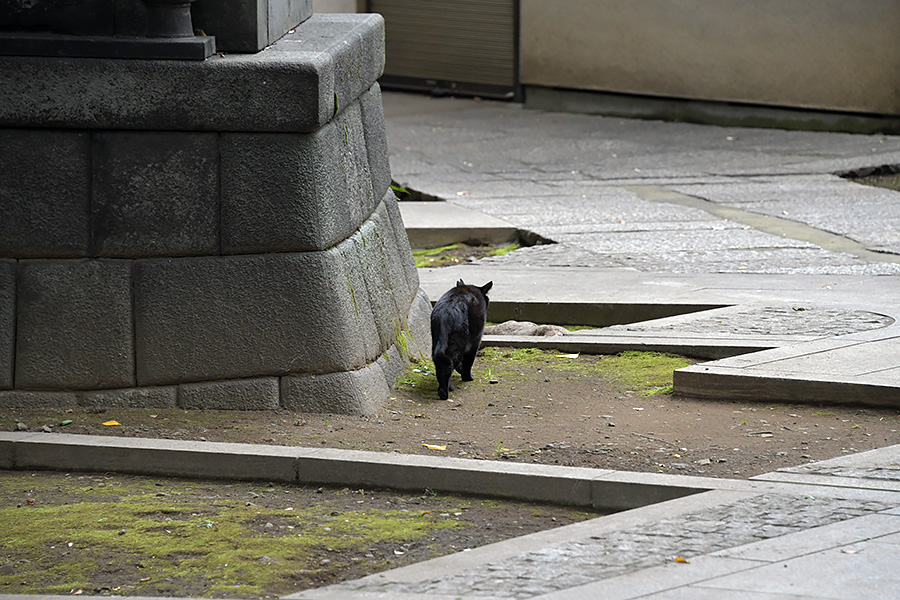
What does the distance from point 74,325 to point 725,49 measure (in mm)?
10828

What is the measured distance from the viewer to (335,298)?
5234 millimetres

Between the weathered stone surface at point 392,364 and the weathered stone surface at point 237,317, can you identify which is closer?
the weathered stone surface at point 237,317

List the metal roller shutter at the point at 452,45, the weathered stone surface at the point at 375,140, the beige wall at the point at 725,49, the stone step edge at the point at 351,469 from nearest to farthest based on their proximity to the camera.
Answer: the stone step edge at the point at 351,469 → the weathered stone surface at the point at 375,140 → the beige wall at the point at 725,49 → the metal roller shutter at the point at 452,45

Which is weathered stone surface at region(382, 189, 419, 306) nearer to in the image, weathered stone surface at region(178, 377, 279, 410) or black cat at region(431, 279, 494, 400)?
black cat at region(431, 279, 494, 400)

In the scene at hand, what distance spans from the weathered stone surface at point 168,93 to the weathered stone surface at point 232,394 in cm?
108

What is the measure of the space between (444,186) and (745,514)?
312 inches

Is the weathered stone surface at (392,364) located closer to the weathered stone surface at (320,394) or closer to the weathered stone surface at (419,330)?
the weathered stone surface at (419,330)

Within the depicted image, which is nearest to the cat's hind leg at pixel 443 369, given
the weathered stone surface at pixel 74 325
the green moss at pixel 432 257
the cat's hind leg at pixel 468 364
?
the cat's hind leg at pixel 468 364

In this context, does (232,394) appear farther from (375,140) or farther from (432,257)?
(432,257)

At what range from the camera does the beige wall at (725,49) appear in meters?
13.5

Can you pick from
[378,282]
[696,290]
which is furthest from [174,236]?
[696,290]

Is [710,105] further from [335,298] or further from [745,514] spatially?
[745,514]

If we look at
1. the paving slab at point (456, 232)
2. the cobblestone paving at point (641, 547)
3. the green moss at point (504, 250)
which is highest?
the cobblestone paving at point (641, 547)

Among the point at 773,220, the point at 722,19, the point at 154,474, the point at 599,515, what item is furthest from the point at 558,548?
the point at 722,19
